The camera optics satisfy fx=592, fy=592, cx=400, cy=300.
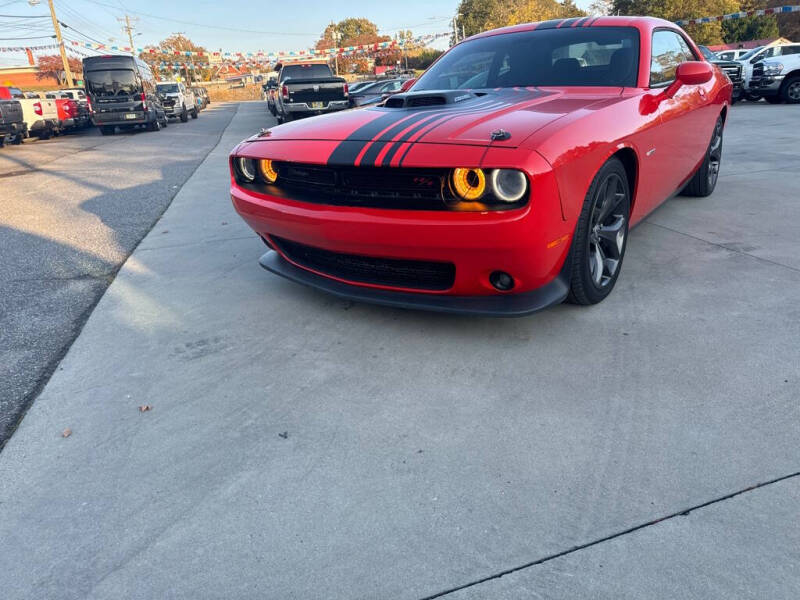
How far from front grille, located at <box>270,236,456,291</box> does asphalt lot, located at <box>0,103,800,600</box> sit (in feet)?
0.82

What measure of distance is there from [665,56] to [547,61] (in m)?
0.81

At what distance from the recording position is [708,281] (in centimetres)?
321

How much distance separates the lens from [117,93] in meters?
17.1

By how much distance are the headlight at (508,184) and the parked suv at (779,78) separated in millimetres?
15268

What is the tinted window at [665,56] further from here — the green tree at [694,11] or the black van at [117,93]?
the green tree at [694,11]

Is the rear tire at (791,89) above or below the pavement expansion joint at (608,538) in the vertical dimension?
above

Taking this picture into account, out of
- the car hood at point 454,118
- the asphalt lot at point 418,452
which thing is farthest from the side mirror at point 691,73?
the asphalt lot at point 418,452

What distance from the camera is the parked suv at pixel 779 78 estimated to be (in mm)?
13938

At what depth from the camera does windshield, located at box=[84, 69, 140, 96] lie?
1712cm

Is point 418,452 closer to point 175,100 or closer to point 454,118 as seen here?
point 454,118

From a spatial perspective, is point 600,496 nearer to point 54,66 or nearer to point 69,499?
point 69,499

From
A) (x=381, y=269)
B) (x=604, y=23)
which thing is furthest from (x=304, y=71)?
(x=381, y=269)

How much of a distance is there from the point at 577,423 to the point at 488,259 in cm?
72

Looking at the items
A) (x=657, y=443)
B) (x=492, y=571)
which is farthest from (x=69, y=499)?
(x=657, y=443)
